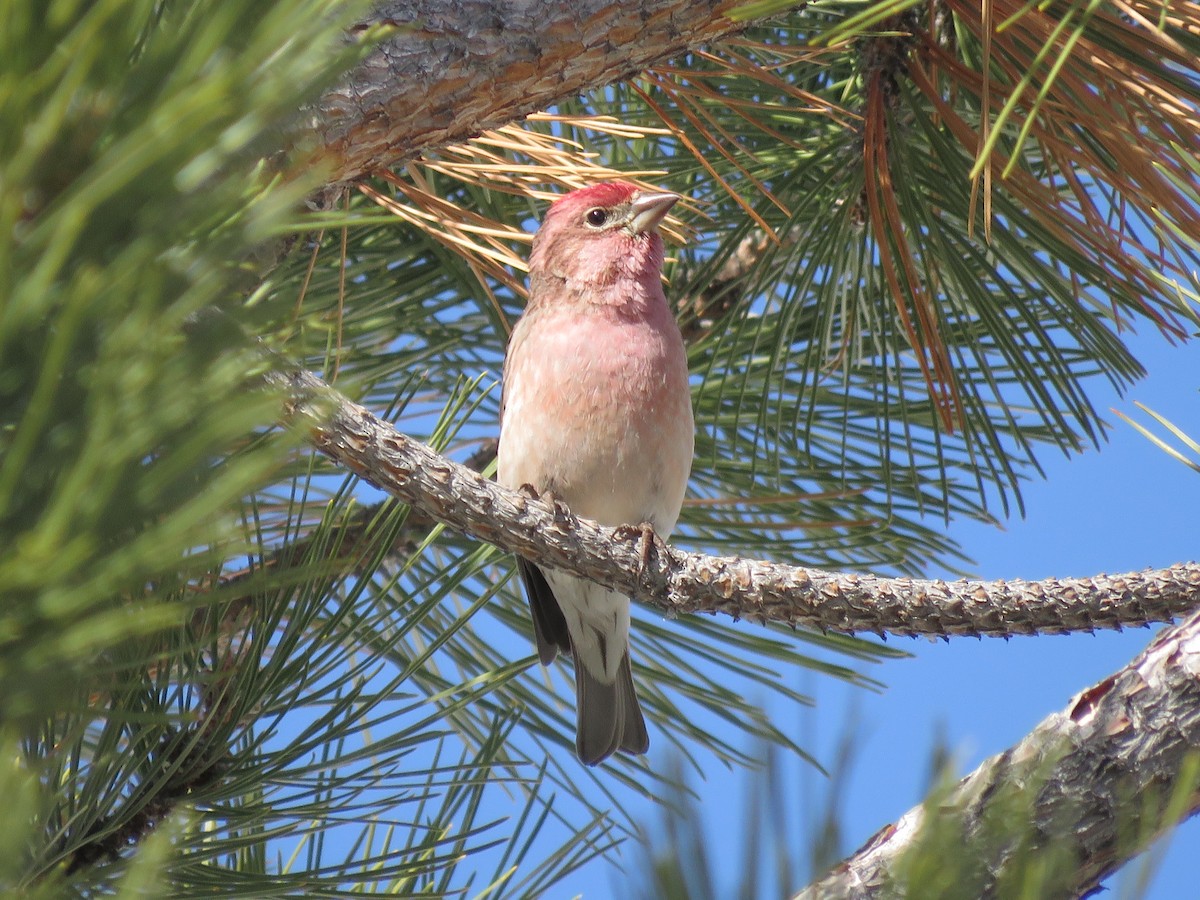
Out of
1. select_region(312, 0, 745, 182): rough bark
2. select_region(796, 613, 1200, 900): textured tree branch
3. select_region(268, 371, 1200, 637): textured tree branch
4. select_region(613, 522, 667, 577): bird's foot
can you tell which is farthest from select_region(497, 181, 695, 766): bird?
select_region(796, 613, 1200, 900): textured tree branch

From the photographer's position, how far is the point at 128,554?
0.89m

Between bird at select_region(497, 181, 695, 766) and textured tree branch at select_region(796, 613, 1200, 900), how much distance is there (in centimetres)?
203

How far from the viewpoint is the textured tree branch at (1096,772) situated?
1.29 meters

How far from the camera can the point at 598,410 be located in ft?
12.2

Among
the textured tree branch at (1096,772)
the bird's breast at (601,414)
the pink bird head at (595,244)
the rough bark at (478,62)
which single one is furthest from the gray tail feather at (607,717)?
the textured tree branch at (1096,772)

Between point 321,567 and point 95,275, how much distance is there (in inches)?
11.3

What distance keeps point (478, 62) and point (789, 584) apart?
111 cm

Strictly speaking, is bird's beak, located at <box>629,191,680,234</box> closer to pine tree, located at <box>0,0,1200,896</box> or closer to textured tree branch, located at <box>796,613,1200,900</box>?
pine tree, located at <box>0,0,1200,896</box>

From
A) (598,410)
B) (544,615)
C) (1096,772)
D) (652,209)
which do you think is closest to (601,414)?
(598,410)

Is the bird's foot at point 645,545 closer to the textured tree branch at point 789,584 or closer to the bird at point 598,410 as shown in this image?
the textured tree branch at point 789,584

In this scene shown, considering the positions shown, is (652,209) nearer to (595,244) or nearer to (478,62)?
(595,244)

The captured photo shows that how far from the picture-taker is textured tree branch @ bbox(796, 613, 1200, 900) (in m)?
1.29

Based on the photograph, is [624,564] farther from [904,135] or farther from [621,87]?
[621,87]

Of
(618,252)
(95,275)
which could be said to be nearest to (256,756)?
(95,275)
